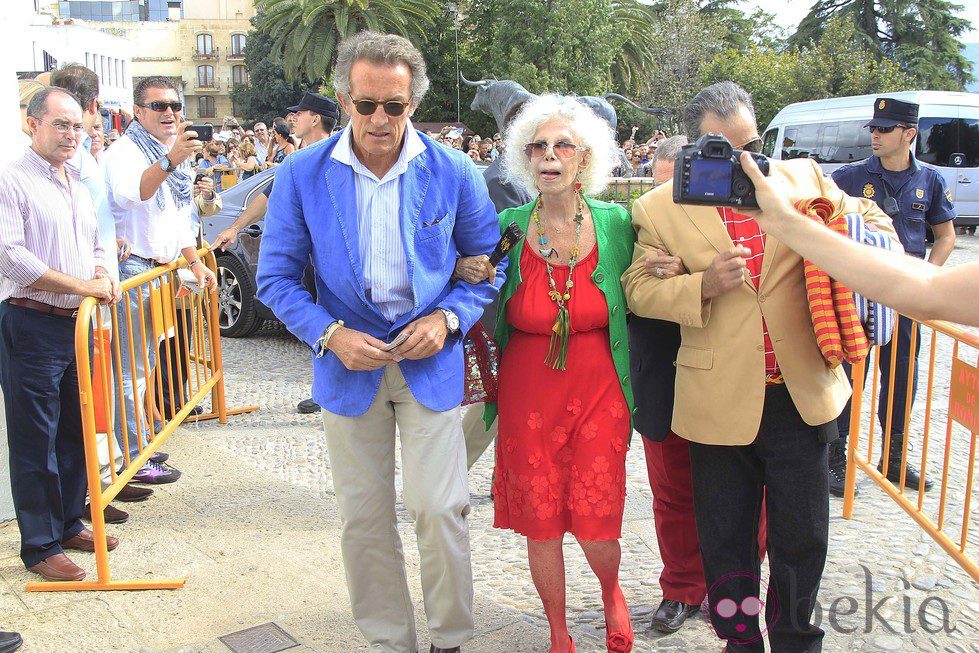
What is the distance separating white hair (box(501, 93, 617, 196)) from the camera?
10.5ft

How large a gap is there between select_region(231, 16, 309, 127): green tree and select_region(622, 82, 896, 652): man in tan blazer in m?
56.0

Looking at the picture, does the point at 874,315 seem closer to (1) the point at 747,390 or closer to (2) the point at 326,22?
(1) the point at 747,390

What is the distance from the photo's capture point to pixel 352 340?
110 inches

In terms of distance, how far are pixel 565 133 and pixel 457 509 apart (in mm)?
1352

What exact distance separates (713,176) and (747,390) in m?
1.00

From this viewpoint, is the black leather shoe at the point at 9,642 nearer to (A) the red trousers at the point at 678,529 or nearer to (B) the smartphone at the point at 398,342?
(B) the smartphone at the point at 398,342

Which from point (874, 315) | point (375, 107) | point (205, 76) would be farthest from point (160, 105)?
point (205, 76)

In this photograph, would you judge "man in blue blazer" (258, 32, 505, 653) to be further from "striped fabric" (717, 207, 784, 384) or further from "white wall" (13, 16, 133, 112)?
"white wall" (13, 16, 133, 112)

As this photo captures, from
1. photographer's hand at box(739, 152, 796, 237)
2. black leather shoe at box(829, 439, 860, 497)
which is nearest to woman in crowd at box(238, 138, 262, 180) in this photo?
black leather shoe at box(829, 439, 860, 497)

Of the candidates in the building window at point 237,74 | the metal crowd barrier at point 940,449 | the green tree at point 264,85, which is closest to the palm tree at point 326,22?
the green tree at point 264,85

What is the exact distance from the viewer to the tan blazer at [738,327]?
9.36 ft

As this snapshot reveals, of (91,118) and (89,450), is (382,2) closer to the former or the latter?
(91,118)

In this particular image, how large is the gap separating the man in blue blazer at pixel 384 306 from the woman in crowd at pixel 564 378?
8.4 inches

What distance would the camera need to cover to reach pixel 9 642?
3.23 m
